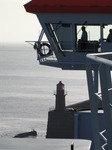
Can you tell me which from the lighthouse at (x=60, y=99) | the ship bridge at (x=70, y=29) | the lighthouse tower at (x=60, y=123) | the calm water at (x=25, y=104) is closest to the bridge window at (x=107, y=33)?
the ship bridge at (x=70, y=29)

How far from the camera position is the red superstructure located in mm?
35969

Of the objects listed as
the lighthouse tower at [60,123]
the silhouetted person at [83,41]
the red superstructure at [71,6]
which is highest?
the red superstructure at [71,6]

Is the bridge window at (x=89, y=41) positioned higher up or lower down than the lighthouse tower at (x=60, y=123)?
higher up

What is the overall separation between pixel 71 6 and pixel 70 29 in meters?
1.32

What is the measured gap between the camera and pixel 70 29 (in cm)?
3544

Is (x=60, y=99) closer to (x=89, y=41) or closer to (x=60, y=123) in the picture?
(x=60, y=123)

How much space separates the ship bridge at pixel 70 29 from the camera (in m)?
35.1

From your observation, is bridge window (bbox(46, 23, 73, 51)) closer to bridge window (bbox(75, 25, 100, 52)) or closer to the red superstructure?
bridge window (bbox(75, 25, 100, 52))

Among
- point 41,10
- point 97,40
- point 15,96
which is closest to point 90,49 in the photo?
point 97,40

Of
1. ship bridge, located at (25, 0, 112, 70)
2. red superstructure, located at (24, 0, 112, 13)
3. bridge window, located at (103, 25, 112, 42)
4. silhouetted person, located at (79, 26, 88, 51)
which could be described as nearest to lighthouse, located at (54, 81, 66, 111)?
ship bridge, located at (25, 0, 112, 70)

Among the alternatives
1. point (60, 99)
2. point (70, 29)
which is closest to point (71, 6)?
point (70, 29)

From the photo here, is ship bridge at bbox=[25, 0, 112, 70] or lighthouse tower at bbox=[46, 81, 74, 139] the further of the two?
lighthouse tower at bbox=[46, 81, 74, 139]

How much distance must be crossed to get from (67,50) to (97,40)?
151 centimetres

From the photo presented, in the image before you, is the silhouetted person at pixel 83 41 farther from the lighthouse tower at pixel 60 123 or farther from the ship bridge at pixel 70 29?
the lighthouse tower at pixel 60 123
